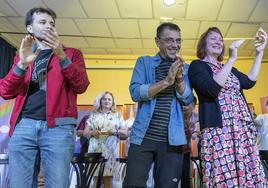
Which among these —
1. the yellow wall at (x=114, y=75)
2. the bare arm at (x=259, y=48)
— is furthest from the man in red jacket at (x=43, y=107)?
the yellow wall at (x=114, y=75)

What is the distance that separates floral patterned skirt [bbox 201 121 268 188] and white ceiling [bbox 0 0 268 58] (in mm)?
3034

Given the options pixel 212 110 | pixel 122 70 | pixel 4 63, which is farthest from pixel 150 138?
pixel 122 70

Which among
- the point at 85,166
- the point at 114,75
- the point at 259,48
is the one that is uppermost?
the point at 114,75

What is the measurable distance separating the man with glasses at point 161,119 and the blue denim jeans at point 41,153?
0.31 meters

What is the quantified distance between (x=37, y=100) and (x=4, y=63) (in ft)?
14.8

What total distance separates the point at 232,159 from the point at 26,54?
0.98 meters

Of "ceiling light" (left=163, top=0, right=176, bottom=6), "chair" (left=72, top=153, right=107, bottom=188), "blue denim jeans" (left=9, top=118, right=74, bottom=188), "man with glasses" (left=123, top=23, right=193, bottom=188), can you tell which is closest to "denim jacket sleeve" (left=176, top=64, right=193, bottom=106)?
"man with glasses" (left=123, top=23, right=193, bottom=188)

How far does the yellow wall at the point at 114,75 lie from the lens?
6.27 metres

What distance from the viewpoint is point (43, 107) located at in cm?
133

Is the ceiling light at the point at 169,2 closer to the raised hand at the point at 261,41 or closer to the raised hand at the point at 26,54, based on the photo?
the raised hand at the point at 261,41

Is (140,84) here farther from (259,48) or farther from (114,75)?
(114,75)

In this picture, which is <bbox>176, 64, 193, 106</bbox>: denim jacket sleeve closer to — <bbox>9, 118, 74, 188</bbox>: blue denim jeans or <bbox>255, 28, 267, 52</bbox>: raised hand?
<bbox>255, 28, 267, 52</bbox>: raised hand

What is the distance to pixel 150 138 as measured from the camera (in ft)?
4.66

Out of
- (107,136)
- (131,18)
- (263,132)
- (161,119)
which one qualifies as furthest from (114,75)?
(161,119)
